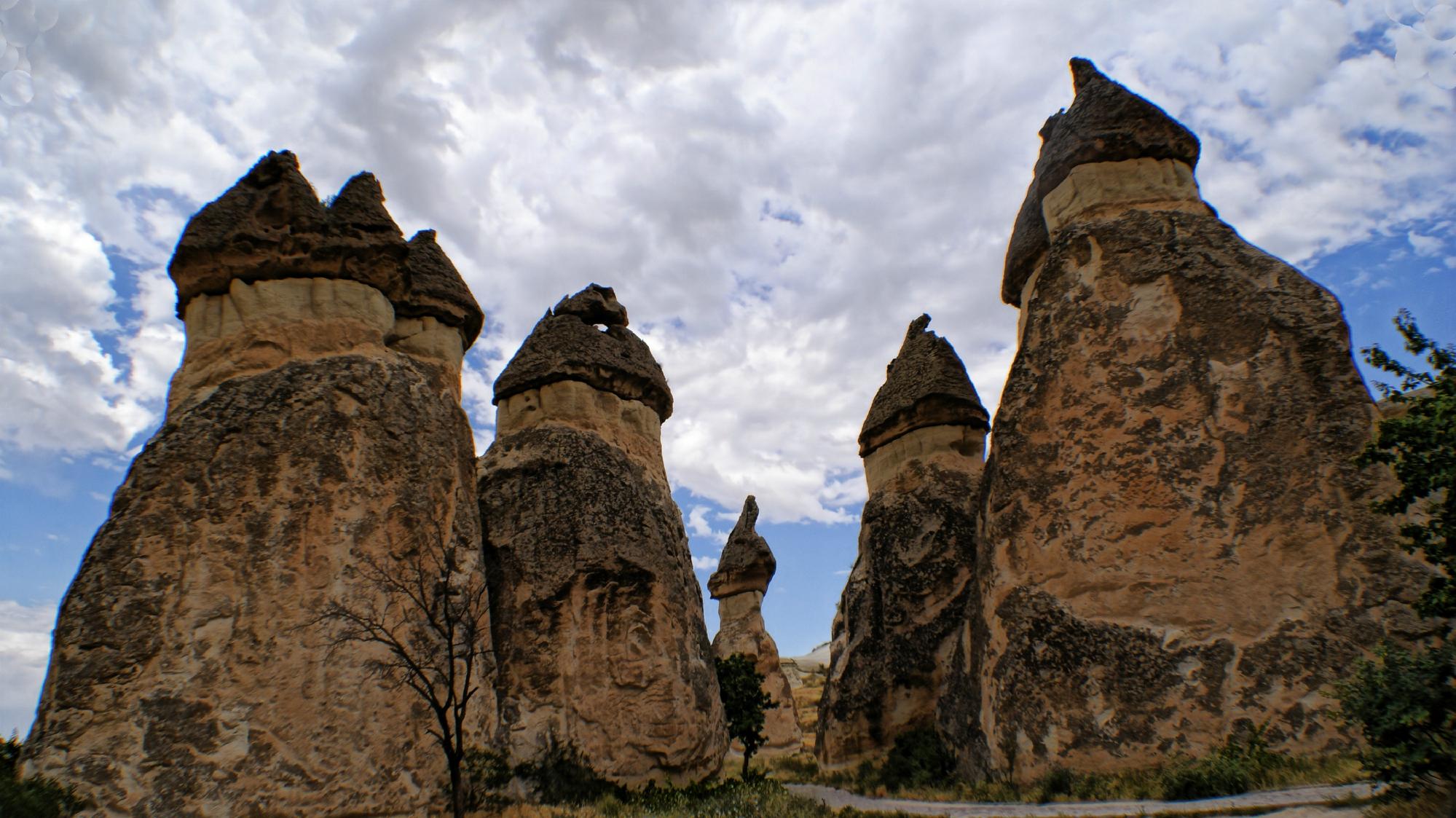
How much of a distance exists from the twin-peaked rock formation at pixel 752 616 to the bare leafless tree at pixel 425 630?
51.0 ft

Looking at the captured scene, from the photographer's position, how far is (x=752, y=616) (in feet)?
87.5

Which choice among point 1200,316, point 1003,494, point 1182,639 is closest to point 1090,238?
point 1200,316

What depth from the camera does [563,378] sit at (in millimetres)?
14266

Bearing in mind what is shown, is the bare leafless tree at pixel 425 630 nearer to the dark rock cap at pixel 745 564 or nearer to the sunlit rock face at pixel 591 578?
the sunlit rock face at pixel 591 578

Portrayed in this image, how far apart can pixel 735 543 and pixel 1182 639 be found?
1856 centimetres

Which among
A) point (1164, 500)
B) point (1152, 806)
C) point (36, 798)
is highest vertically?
point (1164, 500)

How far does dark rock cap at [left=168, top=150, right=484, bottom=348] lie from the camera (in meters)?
10.9

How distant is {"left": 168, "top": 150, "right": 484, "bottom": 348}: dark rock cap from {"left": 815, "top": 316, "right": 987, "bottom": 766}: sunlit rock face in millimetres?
10146

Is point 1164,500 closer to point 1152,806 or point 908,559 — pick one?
point 1152,806

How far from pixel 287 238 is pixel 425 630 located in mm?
5365

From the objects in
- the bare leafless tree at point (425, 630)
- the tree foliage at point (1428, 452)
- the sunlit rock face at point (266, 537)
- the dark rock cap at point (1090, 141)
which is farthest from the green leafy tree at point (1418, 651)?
the sunlit rock face at point (266, 537)

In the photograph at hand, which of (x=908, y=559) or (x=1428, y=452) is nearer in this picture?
(x=1428, y=452)

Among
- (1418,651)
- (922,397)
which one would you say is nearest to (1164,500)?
(1418,651)

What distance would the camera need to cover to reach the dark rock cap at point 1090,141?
42.4 feet
